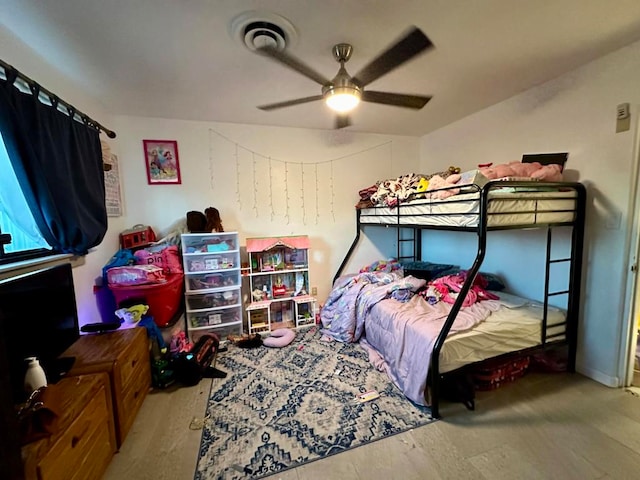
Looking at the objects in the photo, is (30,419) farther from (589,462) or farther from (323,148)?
(323,148)

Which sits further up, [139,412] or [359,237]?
[359,237]

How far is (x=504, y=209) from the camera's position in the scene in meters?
1.78

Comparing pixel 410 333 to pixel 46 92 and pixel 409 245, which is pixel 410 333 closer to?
pixel 409 245

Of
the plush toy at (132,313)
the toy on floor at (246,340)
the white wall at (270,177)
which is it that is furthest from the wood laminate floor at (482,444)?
the white wall at (270,177)

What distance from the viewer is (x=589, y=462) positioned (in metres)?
1.45

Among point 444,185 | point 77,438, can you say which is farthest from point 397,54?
point 77,438

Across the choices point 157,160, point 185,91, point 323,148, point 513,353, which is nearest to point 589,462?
point 513,353

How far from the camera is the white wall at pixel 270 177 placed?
2887 millimetres

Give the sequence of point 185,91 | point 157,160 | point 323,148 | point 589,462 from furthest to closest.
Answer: point 323,148 < point 157,160 < point 185,91 < point 589,462

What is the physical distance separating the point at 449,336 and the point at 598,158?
67.4 inches

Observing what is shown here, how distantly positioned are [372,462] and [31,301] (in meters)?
1.92

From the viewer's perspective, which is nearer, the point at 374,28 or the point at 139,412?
the point at 374,28

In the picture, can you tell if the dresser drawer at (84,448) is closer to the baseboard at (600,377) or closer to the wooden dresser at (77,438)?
the wooden dresser at (77,438)

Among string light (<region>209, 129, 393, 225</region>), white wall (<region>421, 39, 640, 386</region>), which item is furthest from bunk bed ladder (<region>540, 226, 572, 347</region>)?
string light (<region>209, 129, 393, 225</region>)
